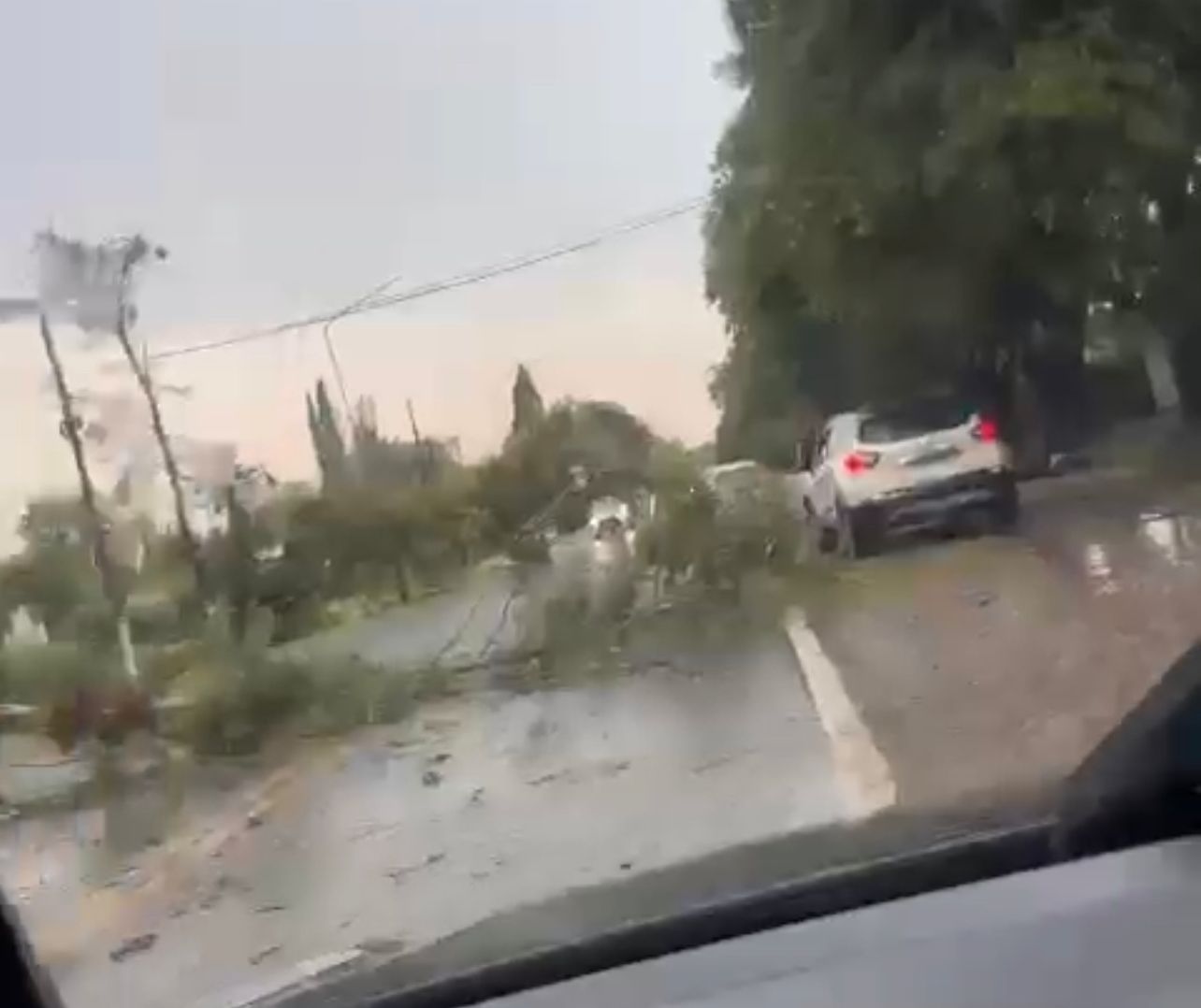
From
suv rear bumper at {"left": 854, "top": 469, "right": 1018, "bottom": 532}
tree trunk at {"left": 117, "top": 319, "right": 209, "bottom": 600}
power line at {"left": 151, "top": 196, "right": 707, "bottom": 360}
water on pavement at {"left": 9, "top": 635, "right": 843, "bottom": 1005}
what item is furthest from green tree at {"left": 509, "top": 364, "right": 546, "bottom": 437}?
suv rear bumper at {"left": 854, "top": 469, "right": 1018, "bottom": 532}

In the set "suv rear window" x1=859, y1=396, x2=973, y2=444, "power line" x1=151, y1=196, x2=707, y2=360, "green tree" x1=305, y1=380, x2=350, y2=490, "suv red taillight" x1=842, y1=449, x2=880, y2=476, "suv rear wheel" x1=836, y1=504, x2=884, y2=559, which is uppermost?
"power line" x1=151, y1=196, x2=707, y2=360

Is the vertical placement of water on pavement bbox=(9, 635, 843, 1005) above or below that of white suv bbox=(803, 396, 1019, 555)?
below

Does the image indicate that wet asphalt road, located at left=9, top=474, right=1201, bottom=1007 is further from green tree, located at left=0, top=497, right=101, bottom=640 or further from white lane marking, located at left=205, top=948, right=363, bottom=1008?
green tree, located at left=0, top=497, right=101, bottom=640

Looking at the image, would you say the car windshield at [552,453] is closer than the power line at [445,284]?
Yes

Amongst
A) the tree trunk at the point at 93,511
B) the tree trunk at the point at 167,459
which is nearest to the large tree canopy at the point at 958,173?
the tree trunk at the point at 167,459

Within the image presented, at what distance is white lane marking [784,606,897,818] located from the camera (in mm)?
3004

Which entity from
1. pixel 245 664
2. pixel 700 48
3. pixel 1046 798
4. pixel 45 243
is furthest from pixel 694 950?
pixel 700 48

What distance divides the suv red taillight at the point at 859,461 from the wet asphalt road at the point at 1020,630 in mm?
172

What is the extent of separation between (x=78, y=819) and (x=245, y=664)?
34cm

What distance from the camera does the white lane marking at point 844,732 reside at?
300cm

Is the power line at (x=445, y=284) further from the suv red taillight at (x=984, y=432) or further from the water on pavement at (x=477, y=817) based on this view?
the suv red taillight at (x=984, y=432)

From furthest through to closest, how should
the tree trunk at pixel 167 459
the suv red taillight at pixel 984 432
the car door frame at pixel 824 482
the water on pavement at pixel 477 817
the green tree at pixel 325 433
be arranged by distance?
the suv red taillight at pixel 984 432, the car door frame at pixel 824 482, the green tree at pixel 325 433, the tree trunk at pixel 167 459, the water on pavement at pixel 477 817

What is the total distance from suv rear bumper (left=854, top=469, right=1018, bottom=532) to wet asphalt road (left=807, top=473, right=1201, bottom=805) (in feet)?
0.14

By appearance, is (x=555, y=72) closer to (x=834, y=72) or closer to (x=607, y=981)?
(x=834, y=72)
